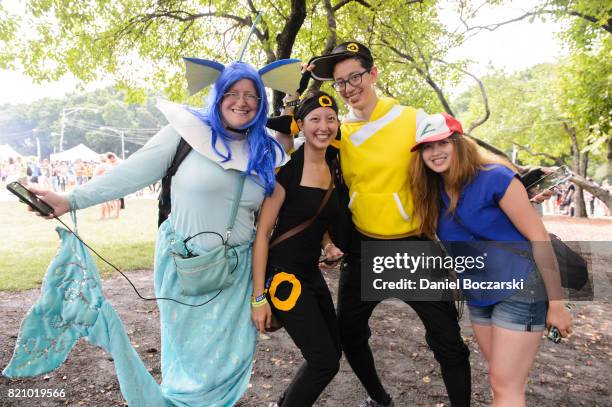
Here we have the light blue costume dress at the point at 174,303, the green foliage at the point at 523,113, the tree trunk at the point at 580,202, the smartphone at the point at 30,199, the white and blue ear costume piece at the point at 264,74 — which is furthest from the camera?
the green foliage at the point at 523,113

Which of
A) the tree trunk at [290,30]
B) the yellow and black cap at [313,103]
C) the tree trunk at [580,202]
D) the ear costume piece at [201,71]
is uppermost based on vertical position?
the tree trunk at [290,30]

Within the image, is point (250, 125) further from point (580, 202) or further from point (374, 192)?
point (580, 202)

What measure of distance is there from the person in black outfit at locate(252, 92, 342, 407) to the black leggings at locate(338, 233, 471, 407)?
255 millimetres

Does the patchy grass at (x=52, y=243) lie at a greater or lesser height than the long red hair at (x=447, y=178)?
lesser

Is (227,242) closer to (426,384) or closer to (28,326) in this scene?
(28,326)

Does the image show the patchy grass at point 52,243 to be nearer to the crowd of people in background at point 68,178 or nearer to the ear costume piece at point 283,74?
the ear costume piece at point 283,74

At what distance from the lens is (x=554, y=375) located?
12.2 feet

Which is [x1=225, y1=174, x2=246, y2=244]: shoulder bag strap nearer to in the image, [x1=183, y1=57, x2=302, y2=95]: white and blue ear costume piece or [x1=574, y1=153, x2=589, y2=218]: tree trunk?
[x1=183, y1=57, x2=302, y2=95]: white and blue ear costume piece

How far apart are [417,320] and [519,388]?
314cm

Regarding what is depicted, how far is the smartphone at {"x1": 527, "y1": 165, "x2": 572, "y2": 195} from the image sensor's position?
2.33 m

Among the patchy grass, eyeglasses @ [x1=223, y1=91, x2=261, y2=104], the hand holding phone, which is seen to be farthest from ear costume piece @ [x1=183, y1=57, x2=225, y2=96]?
the patchy grass

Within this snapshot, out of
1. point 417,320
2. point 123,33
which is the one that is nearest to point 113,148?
point 123,33

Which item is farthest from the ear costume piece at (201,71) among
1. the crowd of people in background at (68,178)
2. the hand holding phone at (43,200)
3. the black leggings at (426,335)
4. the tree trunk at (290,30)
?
the crowd of people in background at (68,178)

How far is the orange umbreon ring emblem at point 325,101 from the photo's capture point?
2383 mm
